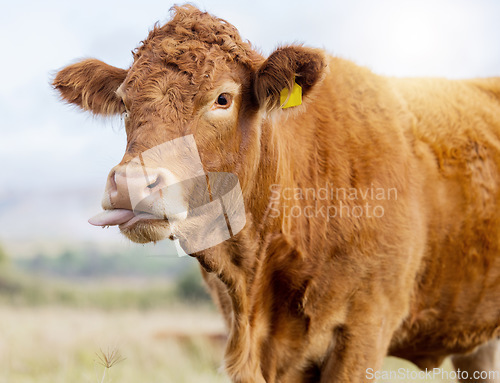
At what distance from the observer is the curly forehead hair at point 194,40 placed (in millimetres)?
3168

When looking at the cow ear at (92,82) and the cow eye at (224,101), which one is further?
the cow ear at (92,82)

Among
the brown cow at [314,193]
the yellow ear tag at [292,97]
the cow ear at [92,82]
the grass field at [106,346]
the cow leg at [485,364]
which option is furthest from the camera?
the grass field at [106,346]

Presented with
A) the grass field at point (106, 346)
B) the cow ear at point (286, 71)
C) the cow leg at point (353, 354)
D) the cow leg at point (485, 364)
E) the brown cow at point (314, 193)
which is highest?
the cow ear at point (286, 71)

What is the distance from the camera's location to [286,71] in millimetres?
3201

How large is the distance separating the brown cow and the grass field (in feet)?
4.93

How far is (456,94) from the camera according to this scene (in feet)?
16.3

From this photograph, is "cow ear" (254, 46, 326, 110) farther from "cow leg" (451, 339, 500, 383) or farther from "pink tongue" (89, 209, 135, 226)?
"cow leg" (451, 339, 500, 383)

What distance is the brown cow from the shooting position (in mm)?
3010

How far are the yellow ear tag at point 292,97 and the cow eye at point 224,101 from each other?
0.34 m

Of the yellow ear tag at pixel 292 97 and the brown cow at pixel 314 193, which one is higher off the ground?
the yellow ear tag at pixel 292 97

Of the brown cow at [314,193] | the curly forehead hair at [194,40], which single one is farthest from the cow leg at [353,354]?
the curly forehead hair at [194,40]

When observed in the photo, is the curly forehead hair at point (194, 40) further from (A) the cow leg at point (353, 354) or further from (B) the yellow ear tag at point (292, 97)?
(A) the cow leg at point (353, 354)

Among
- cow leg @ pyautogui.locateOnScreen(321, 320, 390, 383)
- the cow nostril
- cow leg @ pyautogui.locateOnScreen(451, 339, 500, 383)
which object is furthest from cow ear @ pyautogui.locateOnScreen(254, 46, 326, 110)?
cow leg @ pyautogui.locateOnScreen(451, 339, 500, 383)

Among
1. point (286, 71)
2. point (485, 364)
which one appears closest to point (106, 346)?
point (286, 71)
